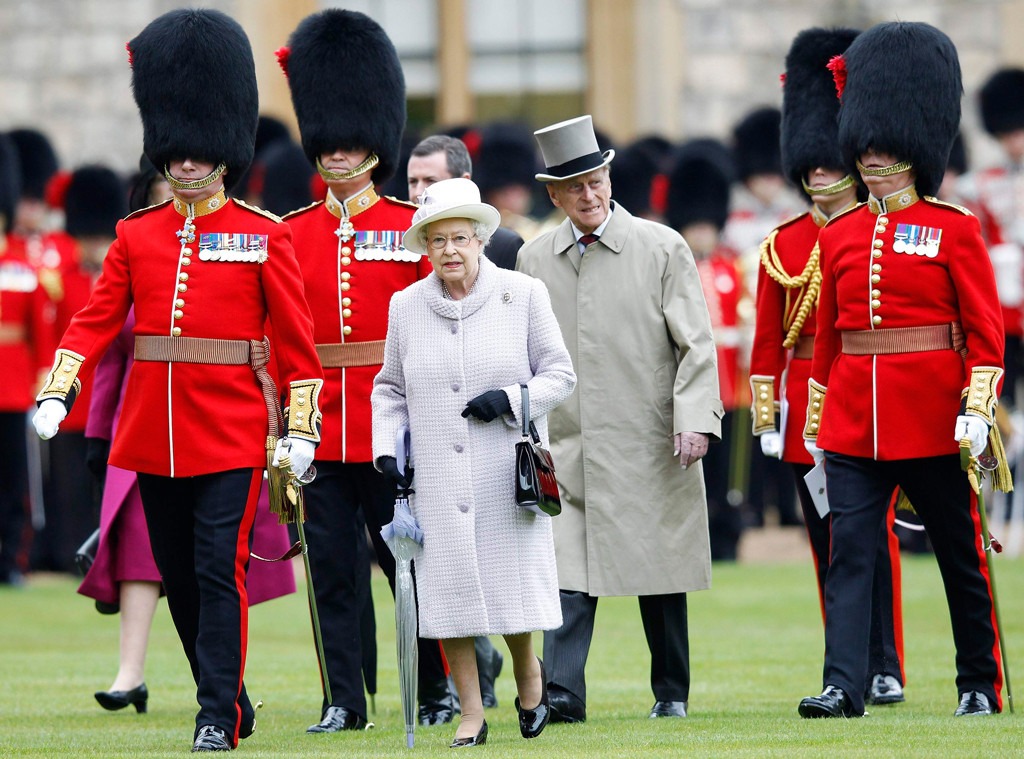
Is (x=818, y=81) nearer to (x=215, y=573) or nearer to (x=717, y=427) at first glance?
(x=717, y=427)

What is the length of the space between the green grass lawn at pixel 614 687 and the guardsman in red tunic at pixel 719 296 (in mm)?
503

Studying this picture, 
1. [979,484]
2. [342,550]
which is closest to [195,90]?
[342,550]

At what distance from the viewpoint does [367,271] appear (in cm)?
740

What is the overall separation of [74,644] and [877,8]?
9.51 metres

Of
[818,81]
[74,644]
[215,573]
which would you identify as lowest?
[74,644]

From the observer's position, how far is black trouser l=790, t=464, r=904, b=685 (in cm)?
759

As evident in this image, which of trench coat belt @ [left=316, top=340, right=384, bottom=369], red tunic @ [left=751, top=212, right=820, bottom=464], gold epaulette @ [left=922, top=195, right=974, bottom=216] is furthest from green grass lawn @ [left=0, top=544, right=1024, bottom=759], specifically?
gold epaulette @ [left=922, top=195, right=974, bottom=216]

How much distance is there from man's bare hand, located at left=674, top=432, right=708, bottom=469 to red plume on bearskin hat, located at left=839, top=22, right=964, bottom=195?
96cm

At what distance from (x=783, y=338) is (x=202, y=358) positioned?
228cm

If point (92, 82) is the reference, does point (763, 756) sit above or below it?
below

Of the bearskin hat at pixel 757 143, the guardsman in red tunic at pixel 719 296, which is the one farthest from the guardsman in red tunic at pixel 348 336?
the bearskin hat at pixel 757 143

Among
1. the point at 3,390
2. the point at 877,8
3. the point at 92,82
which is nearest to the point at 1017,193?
the point at 877,8

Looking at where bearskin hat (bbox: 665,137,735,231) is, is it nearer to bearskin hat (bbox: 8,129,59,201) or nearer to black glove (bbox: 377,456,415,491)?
bearskin hat (bbox: 8,129,59,201)

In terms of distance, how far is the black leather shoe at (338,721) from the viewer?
23.1 ft
